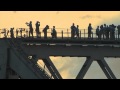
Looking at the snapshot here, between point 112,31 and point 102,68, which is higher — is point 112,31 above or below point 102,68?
above

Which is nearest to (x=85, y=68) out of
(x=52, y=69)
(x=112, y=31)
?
(x=52, y=69)

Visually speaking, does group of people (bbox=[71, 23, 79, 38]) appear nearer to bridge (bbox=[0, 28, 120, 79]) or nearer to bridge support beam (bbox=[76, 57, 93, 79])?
bridge (bbox=[0, 28, 120, 79])

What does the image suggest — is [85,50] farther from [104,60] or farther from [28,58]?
[28,58]

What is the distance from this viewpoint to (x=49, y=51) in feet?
148

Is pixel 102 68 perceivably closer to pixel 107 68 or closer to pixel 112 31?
pixel 107 68

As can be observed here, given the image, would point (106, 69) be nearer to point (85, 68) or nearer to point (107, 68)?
point (107, 68)

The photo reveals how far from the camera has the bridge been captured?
139 ft

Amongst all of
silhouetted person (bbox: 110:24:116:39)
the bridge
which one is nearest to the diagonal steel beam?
the bridge

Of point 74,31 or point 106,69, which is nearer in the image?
point 74,31

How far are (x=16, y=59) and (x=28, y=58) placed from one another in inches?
46.1

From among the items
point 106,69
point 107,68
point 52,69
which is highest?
point 52,69

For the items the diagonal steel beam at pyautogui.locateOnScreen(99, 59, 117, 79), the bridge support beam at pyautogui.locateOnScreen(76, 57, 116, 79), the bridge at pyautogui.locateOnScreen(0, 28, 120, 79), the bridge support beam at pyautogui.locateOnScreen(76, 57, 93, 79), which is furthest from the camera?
the diagonal steel beam at pyautogui.locateOnScreen(99, 59, 117, 79)

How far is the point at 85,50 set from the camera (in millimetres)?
45438
